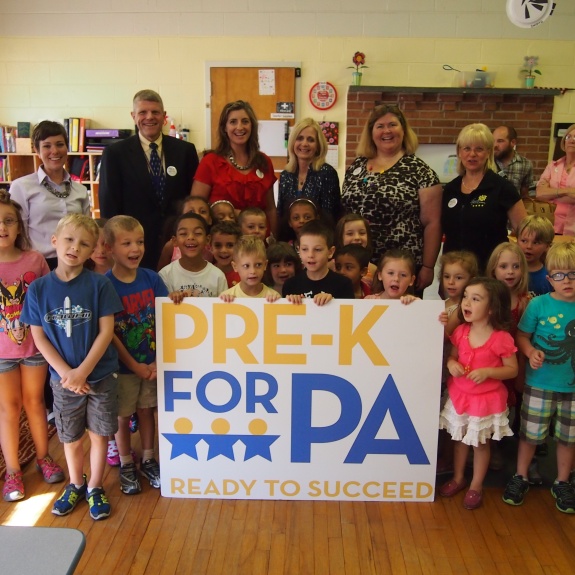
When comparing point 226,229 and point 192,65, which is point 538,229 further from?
point 192,65

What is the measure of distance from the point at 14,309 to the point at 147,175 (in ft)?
3.29

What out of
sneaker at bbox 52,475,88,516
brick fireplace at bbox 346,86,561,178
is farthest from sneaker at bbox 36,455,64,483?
brick fireplace at bbox 346,86,561,178

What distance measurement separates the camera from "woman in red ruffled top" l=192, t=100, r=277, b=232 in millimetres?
2719

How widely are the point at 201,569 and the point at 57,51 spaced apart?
5652 mm

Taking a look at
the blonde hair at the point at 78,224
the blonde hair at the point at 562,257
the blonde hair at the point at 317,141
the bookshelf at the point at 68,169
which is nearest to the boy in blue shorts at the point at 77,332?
the blonde hair at the point at 78,224

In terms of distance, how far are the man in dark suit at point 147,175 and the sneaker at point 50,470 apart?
1071 mm

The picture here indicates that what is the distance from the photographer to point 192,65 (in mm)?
5766

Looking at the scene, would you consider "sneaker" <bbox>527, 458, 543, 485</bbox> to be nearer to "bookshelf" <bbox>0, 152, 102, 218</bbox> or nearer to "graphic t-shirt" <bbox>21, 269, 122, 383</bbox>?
"graphic t-shirt" <bbox>21, 269, 122, 383</bbox>

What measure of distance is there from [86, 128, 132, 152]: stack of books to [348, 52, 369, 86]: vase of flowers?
7.95 feet

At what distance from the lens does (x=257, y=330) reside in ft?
6.61

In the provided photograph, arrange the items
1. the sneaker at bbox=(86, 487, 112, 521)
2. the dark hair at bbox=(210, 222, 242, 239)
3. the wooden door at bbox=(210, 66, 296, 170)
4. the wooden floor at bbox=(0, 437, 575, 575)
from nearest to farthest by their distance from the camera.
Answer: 1. the wooden floor at bbox=(0, 437, 575, 575)
2. the sneaker at bbox=(86, 487, 112, 521)
3. the dark hair at bbox=(210, 222, 242, 239)
4. the wooden door at bbox=(210, 66, 296, 170)

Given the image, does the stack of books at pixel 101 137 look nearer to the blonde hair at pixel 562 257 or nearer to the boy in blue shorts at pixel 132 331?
the boy in blue shorts at pixel 132 331

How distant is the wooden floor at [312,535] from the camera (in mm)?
1791

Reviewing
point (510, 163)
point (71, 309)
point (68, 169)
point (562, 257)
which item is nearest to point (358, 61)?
point (510, 163)
